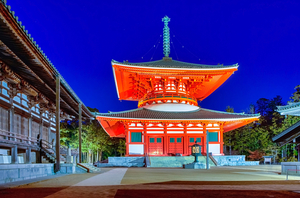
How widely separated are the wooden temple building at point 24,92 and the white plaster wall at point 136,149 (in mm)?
9220

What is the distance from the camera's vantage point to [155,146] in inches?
1314

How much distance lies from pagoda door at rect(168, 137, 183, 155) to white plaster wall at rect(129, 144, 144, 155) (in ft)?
10.6

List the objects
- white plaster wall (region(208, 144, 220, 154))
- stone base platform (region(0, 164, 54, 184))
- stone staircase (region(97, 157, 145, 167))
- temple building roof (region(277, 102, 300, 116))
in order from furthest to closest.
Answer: white plaster wall (region(208, 144, 220, 154)), stone staircase (region(97, 157, 145, 167)), temple building roof (region(277, 102, 300, 116)), stone base platform (region(0, 164, 54, 184))

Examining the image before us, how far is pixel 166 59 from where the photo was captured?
42250 mm

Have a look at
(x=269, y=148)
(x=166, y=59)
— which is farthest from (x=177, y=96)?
(x=269, y=148)

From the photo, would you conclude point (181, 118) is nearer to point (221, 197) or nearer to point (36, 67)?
point (36, 67)

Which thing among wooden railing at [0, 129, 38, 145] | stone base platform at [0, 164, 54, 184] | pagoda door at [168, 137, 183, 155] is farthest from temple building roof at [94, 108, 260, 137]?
stone base platform at [0, 164, 54, 184]

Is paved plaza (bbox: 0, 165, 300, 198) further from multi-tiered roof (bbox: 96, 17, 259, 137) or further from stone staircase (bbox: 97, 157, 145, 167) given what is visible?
multi-tiered roof (bbox: 96, 17, 259, 137)

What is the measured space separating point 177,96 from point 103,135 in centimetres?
1921

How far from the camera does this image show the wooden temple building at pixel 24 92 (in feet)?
37.6

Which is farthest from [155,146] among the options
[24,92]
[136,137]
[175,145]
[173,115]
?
[24,92]

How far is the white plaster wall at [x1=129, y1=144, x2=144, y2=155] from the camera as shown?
3272cm

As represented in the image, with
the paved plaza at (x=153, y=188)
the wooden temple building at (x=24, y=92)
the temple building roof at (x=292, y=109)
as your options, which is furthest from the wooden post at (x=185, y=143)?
the paved plaza at (x=153, y=188)

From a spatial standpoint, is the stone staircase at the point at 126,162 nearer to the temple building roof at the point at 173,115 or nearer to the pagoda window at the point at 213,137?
the temple building roof at the point at 173,115
